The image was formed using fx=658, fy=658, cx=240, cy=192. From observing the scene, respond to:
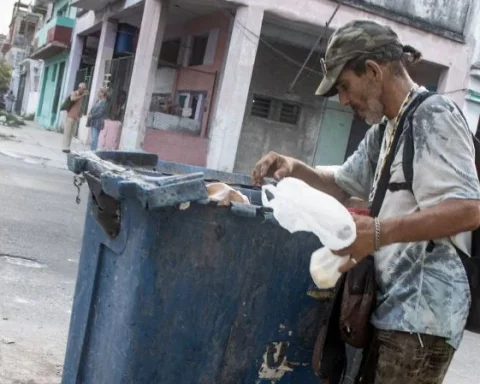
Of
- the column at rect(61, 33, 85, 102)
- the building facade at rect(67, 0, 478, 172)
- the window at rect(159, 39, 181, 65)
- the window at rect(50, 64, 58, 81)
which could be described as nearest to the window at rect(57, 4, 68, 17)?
the window at rect(50, 64, 58, 81)

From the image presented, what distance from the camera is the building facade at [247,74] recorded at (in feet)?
38.8

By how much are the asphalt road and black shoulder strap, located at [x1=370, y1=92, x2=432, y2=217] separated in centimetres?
213

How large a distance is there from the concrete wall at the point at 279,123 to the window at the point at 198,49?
1488 mm

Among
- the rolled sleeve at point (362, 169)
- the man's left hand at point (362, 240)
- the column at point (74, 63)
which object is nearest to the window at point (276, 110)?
the column at point (74, 63)

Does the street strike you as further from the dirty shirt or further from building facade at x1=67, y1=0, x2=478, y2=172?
building facade at x1=67, y1=0, x2=478, y2=172

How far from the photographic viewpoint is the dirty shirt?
5.87ft

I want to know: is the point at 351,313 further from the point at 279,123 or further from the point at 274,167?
the point at 279,123

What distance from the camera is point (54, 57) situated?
1199 inches

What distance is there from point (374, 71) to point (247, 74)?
32.6ft

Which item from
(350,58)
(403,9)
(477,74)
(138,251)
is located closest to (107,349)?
(138,251)

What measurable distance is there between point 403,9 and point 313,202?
38.6 feet

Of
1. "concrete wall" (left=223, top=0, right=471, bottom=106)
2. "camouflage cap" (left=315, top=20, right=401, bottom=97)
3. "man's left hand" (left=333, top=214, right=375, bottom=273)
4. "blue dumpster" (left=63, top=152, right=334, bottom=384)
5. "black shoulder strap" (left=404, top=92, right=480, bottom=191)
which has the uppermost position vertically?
"concrete wall" (left=223, top=0, right=471, bottom=106)

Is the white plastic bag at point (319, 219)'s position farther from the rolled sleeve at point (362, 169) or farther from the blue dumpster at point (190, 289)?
the rolled sleeve at point (362, 169)

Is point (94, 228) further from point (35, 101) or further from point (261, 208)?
point (35, 101)
